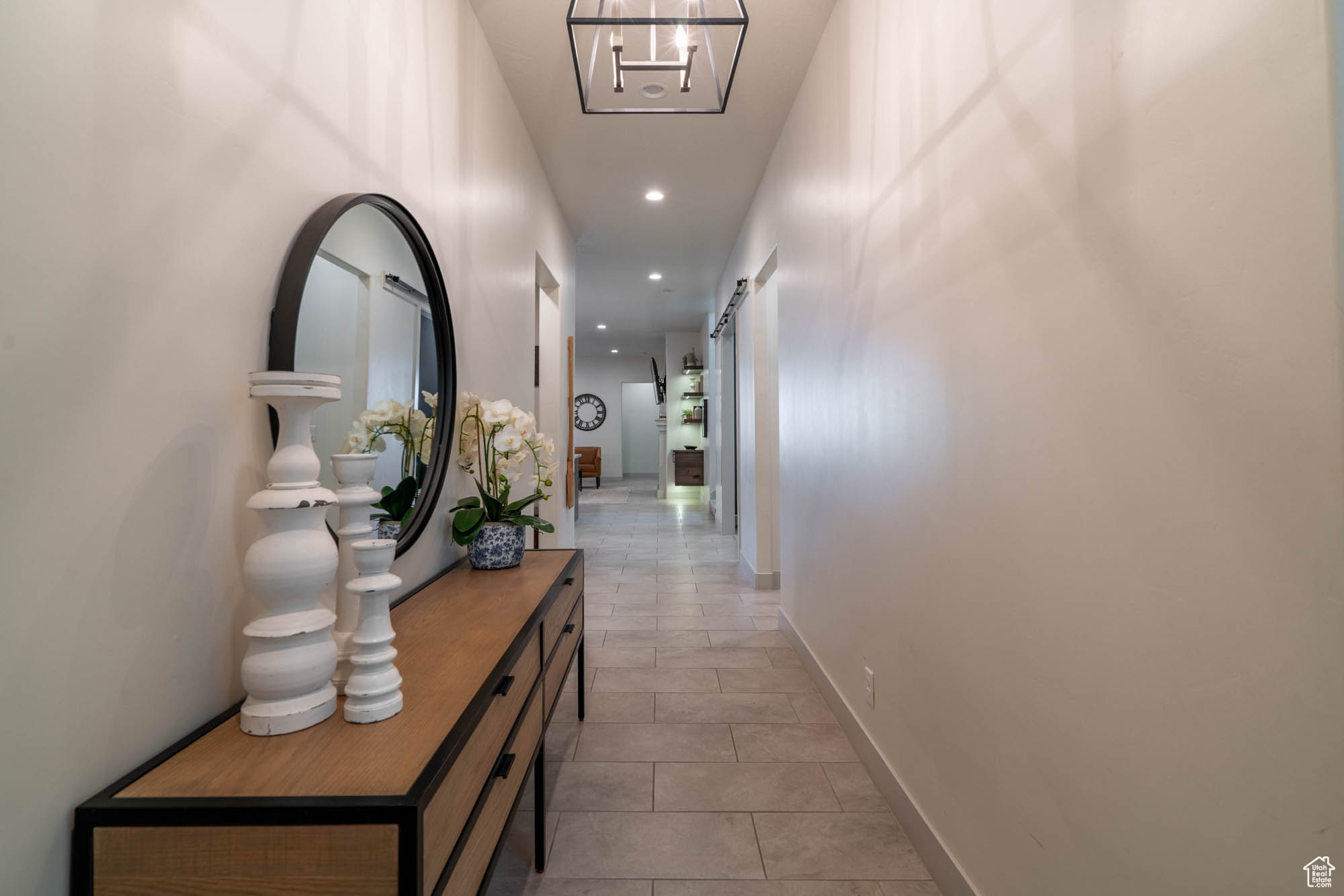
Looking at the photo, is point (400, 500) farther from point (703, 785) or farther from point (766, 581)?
point (766, 581)

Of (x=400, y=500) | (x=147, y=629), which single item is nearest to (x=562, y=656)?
(x=400, y=500)

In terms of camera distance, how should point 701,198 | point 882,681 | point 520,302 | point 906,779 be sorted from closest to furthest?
point 906,779 → point 882,681 → point 520,302 → point 701,198

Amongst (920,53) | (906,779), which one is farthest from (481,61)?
(906,779)

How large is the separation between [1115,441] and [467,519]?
167cm

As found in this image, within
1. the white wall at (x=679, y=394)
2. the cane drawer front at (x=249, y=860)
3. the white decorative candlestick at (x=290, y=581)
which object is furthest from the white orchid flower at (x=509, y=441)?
the white wall at (x=679, y=394)

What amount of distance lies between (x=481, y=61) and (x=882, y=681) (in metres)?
2.77

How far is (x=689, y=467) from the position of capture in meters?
9.59

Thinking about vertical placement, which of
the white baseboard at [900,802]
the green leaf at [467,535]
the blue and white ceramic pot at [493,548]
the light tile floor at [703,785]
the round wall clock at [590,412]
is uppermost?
the round wall clock at [590,412]

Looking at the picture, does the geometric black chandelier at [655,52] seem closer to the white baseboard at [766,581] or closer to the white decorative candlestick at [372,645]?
the white decorative candlestick at [372,645]

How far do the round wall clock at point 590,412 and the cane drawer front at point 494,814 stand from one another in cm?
1230

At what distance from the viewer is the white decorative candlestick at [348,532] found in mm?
993

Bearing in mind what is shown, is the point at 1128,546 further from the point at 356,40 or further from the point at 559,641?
the point at 356,40

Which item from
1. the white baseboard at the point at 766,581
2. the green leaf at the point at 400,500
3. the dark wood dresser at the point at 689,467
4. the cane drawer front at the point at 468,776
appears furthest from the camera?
the dark wood dresser at the point at 689,467

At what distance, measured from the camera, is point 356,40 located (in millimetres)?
1432
